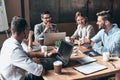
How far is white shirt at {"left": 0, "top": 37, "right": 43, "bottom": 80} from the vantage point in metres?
1.97

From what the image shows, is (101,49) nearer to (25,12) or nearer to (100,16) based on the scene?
(100,16)

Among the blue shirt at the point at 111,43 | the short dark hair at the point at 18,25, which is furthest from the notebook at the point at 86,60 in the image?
the short dark hair at the point at 18,25

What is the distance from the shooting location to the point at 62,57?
2.39m

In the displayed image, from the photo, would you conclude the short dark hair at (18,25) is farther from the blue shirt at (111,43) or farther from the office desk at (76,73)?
the blue shirt at (111,43)

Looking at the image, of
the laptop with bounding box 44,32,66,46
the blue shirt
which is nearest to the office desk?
the blue shirt

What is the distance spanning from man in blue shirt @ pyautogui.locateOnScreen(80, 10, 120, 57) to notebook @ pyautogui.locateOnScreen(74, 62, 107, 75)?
0.43 m

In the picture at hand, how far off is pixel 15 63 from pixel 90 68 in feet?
2.51

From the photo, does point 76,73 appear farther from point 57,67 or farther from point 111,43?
point 111,43

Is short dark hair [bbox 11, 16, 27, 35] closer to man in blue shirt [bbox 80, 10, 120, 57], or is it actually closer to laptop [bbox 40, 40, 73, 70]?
laptop [bbox 40, 40, 73, 70]

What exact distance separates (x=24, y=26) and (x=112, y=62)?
1.04 m

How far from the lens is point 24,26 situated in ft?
6.77

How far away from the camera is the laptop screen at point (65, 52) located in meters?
2.26

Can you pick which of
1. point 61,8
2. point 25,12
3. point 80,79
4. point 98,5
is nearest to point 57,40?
point 80,79

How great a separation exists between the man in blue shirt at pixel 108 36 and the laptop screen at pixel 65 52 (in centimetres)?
48
